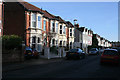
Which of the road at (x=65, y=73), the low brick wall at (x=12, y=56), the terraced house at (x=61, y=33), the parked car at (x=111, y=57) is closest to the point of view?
the road at (x=65, y=73)

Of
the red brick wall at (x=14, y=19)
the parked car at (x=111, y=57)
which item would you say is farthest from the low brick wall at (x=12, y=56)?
the parked car at (x=111, y=57)

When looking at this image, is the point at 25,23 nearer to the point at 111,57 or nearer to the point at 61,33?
the point at 61,33

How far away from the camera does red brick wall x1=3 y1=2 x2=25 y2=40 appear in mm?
21906

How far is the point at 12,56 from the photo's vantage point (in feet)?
46.5

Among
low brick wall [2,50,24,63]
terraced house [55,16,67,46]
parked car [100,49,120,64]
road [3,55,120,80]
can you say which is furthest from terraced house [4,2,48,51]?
parked car [100,49,120,64]

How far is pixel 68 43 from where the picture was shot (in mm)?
34281

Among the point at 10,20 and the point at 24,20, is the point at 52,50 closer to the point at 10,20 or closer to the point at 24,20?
the point at 24,20

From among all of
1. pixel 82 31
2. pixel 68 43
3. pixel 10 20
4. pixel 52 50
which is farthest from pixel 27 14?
pixel 82 31

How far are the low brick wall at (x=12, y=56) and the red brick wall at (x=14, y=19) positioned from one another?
7386 millimetres

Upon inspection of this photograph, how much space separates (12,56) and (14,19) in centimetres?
999

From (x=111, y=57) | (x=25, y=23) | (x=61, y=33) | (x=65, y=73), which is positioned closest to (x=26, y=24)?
(x=25, y=23)

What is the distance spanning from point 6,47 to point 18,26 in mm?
7567

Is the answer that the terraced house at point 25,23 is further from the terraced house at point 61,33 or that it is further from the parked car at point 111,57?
the parked car at point 111,57

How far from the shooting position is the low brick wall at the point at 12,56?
13695mm
